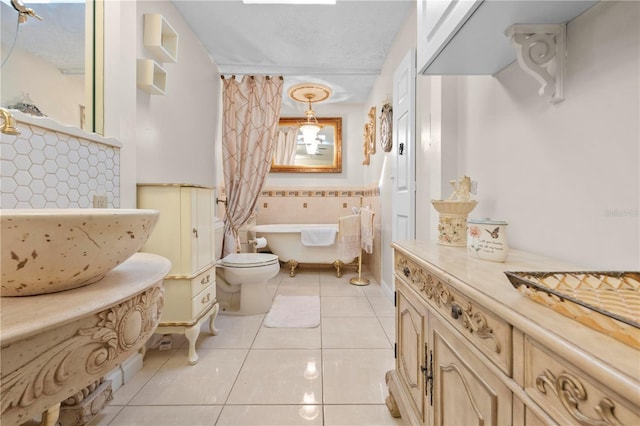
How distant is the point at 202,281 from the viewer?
1768 mm

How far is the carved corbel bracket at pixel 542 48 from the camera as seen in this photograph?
2.88 feet

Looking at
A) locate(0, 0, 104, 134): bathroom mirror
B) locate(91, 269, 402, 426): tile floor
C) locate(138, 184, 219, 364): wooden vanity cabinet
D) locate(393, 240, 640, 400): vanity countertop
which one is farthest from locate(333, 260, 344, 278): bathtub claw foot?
locate(0, 0, 104, 134): bathroom mirror

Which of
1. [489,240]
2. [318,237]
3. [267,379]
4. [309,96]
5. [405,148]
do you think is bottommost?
[267,379]

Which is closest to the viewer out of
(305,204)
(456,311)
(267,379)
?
(456,311)

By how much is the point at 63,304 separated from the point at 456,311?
81 cm

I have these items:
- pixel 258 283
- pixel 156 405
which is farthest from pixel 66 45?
pixel 258 283

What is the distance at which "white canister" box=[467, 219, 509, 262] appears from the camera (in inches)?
33.2

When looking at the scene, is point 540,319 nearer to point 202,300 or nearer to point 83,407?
point 83,407

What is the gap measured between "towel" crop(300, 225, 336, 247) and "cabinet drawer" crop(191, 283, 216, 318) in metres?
1.67

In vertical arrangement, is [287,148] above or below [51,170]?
above

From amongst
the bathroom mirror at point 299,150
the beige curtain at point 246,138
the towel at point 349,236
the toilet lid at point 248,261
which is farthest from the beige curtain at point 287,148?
the toilet lid at point 248,261

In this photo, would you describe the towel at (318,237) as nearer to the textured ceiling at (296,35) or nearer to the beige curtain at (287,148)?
the beige curtain at (287,148)

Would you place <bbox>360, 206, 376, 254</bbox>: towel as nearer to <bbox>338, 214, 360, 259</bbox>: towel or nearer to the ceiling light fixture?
<bbox>338, 214, 360, 259</bbox>: towel

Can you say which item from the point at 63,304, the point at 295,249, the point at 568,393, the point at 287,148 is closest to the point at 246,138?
the point at 295,249
